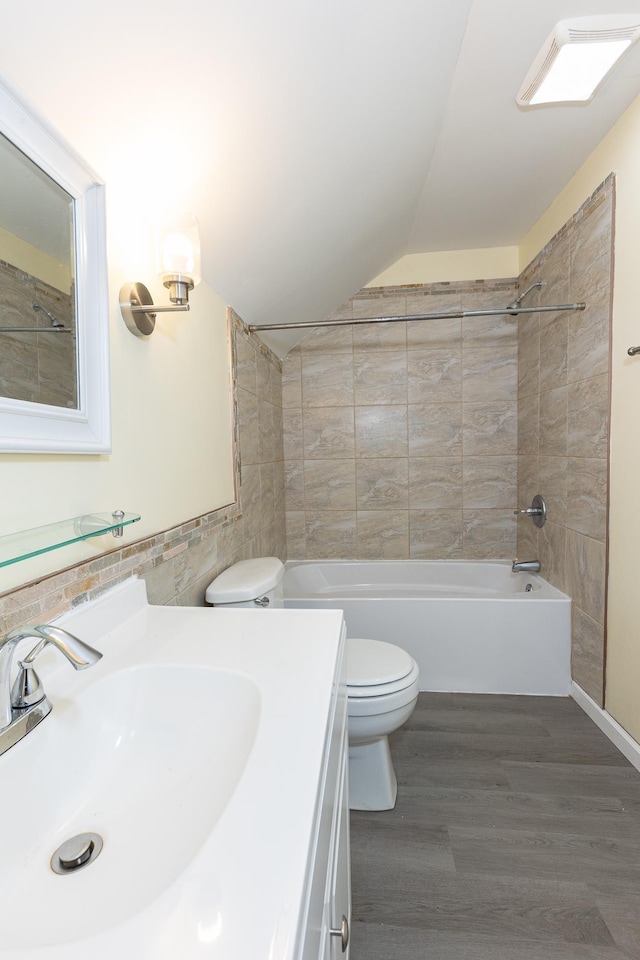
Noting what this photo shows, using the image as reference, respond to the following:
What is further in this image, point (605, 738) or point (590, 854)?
point (605, 738)

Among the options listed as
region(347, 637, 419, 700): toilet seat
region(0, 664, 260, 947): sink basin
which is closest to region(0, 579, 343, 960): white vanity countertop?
region(0, 664, 260, 947): sink basin

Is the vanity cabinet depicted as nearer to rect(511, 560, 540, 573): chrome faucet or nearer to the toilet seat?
the toilet seat

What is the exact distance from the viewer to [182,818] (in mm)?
623

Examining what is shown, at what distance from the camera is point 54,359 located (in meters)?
0.89

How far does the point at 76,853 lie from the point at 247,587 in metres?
0.94

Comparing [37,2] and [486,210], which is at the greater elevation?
[486,210]

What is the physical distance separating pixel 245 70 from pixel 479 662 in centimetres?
246

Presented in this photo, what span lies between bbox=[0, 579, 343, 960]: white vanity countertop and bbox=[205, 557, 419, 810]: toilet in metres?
0.51

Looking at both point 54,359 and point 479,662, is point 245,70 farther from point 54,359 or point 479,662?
point 479,662

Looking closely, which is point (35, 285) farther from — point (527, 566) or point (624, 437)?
point (527, 566)

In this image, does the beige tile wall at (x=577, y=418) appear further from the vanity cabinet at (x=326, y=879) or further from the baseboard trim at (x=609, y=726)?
the vanity cabinet at (x=326, y=879)

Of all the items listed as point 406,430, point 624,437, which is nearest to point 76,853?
point 624,437

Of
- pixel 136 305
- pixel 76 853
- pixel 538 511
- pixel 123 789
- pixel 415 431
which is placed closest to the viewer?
pixel 76 853

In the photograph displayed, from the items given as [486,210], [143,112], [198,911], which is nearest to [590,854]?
[198,911]
